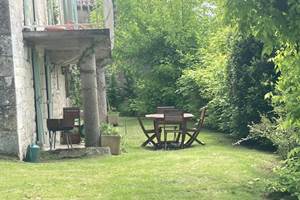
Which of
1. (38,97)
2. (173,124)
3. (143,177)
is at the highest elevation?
(38,97)

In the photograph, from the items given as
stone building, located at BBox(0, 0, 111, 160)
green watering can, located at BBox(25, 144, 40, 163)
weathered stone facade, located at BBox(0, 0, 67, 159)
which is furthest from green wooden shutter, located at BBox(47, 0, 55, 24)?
green watering can, located at BBox(25, 144, 40, 163)

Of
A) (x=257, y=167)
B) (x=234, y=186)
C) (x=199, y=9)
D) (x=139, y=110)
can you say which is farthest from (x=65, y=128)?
(x=199, y=9)

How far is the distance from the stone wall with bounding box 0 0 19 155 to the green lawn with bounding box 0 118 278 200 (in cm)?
61

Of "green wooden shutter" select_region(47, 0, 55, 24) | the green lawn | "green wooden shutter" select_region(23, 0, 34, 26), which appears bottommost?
the green lawn

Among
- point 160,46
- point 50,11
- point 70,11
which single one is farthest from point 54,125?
point 160,46

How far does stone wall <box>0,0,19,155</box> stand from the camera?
1036cm

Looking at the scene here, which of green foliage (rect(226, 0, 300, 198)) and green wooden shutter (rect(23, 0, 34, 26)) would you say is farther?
green wooden shutter (rect(23, 0, 34, 26))

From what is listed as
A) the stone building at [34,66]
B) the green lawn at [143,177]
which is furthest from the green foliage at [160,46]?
the green lawn at [143,177]

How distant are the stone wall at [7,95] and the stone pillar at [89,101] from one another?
230 centimetres

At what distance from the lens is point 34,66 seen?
1280 centimetres

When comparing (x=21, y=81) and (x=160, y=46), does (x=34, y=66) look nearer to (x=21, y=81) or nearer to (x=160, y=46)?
(x=21, y=81)

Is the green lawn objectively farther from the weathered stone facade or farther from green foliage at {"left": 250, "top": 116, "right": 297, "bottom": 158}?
the weathered stone facade

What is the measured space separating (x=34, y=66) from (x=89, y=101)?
5.11 feet

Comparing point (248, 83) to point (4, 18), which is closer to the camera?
point (4, 18)
